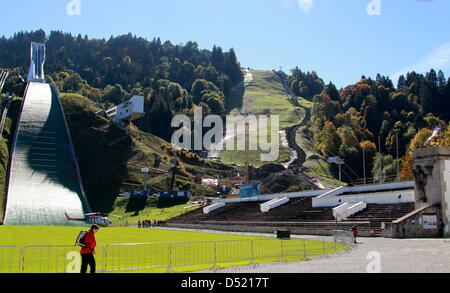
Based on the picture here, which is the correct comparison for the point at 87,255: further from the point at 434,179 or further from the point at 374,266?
the point at 434,179

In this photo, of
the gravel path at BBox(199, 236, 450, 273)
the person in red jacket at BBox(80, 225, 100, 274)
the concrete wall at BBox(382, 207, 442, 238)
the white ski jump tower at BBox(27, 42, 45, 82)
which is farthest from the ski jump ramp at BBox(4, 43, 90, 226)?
the person in red jacket at BBox(80, 225, 100, 274)

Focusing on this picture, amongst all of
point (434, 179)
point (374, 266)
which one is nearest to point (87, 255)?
point (374, 266)

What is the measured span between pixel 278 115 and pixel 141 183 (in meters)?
84.1

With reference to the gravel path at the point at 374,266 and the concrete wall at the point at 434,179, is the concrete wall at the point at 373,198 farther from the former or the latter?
the gravel path at the point at 374,266

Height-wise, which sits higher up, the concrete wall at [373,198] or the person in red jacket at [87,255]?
the person in red jacket at [87,255]

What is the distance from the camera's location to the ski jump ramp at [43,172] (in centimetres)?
6062

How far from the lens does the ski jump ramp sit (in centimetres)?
6062

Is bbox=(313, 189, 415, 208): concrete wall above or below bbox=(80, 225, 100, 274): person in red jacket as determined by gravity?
below

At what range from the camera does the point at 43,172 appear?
71.6 m

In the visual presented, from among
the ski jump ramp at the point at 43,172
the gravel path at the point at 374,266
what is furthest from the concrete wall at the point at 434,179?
the ski jump ramp at the point at 43,172

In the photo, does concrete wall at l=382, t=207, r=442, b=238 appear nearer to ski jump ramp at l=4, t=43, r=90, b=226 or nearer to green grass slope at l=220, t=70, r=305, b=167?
ski jump ramp at l=4, t=43, r=90, b=226

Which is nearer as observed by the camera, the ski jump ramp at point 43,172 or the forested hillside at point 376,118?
the ski jump ramp at point 43,172
